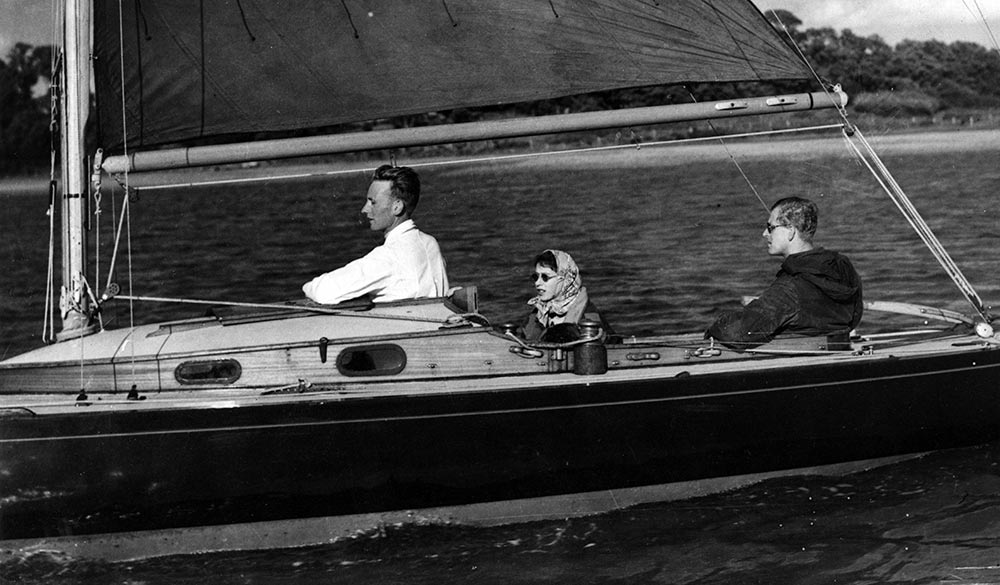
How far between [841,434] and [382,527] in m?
3.36

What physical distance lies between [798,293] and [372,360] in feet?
9.85

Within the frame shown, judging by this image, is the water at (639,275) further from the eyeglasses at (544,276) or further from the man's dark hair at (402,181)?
the man's dark hair at (402,181)

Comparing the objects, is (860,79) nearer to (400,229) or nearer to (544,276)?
(544,276)

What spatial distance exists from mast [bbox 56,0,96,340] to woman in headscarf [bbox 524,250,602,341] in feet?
9.86

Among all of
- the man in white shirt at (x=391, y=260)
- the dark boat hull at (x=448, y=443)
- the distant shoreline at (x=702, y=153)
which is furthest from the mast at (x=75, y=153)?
the distant shoreline at (x=702, y=153)

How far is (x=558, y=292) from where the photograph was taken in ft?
26.5

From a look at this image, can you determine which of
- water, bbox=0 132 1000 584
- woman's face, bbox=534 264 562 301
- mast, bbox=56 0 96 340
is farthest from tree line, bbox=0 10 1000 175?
mast, bbox=56 0 96 340

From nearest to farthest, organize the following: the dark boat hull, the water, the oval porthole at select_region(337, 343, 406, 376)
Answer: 1. the dark boat hull
2. the water
3. the oval porthole at select_region(337, 343, 406, 376)

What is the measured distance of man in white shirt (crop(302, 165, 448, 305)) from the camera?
768cm

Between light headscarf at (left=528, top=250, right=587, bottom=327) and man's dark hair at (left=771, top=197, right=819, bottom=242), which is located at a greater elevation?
man's dark hair at (left=771, top=197, right=819, bottom=242)

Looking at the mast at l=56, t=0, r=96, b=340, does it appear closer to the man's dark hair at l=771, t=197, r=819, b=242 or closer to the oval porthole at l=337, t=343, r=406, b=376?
the oval porthole at l=337, t=343, r=406, b=376

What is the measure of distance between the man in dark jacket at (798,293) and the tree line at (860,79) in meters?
31.5

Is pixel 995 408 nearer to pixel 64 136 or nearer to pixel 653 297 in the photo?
pixel 64 136

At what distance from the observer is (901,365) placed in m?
8.29
